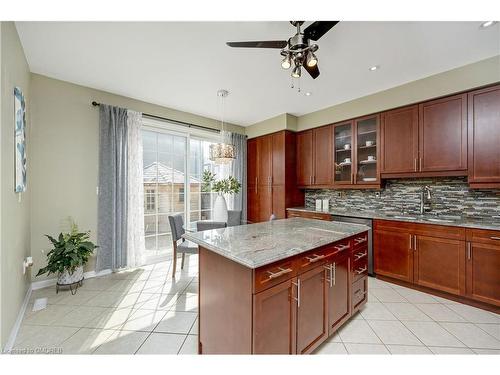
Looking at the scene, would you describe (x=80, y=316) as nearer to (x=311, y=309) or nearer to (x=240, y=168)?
(x=311, y=309)

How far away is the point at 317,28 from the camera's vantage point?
1.48 m

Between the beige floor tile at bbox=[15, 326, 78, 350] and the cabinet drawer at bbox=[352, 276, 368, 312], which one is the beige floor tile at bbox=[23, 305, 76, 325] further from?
the cabinet drawer at bbox=[352, 276, 368, 312]

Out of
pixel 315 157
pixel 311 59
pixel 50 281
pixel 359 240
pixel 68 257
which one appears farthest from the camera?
pixel 315 157

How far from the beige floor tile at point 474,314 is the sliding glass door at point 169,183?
3850mm

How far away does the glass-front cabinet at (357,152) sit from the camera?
334 centimetres

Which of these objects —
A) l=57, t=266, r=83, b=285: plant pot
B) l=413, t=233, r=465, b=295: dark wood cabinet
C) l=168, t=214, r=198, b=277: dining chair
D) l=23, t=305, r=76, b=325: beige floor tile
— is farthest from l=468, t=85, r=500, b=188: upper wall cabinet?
l=57, t=266, r=83, b=285: plant pot

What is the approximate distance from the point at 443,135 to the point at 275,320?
9.96ft

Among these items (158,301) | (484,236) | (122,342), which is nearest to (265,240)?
(122,342)

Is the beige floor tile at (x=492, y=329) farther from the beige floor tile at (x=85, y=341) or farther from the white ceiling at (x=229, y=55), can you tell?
the beige floor tile at (x=85, y=341)
